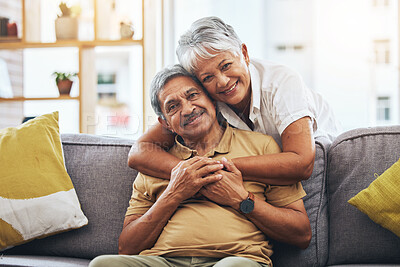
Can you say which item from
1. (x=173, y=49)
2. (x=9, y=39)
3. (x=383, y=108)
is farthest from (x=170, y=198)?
(x=383, y=108)

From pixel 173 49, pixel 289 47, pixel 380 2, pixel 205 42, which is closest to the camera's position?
pixel 205 42

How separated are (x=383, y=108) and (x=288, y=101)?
420 cm

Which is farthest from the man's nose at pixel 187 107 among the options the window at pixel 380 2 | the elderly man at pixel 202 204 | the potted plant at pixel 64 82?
the window at pixel 380 2

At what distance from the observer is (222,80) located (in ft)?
5.12

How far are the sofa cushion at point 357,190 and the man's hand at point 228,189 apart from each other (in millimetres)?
432

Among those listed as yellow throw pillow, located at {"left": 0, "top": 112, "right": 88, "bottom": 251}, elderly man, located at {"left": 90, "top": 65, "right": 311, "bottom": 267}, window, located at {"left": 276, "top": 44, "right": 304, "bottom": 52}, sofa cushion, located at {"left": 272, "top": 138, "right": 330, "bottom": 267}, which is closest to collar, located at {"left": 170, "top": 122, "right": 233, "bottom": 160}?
elderly man, located at {"left": 90, "top": 65, "right": 311, "bottom": 267}

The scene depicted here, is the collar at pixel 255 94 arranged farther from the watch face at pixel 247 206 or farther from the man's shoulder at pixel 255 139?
Answer: the watch face at pixel 247 206

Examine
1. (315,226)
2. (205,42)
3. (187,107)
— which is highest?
(205,42)

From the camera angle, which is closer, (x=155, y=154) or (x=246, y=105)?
(x=155, y=154)

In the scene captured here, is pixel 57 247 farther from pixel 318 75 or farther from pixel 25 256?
pixel 318 75

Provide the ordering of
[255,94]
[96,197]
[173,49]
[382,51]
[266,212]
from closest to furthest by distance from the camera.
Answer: [266,212]
[255,94]
[96,197]
[173,49]
[382,51]

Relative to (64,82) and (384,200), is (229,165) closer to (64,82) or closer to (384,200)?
(384,200)

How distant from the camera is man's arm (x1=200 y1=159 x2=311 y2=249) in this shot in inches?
55.9

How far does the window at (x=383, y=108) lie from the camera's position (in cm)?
515
